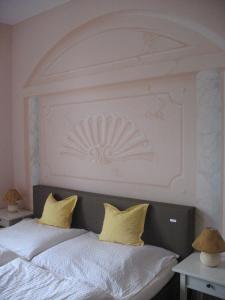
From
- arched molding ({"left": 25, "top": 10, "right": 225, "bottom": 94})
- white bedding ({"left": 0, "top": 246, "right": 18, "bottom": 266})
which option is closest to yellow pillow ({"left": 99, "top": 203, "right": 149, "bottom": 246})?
white bedding ({"left": 0, "top": 246, "right": 18, "bottom": 266})

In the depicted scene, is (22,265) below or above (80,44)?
below

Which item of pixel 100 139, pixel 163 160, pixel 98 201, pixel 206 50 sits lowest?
pixel 98 201

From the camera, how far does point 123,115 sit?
9.83 ft

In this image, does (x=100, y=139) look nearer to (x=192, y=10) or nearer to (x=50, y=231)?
(x=50, y=231)

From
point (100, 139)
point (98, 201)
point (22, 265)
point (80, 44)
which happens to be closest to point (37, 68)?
point (80, 44)

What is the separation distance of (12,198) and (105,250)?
5.74ft

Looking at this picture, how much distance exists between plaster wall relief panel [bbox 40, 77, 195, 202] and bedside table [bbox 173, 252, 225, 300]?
0.62m

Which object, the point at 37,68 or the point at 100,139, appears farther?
the point at 37,68

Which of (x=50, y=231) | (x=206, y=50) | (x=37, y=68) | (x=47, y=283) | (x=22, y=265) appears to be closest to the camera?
(x=47, y=283)

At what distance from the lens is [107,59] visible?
306 centimetres

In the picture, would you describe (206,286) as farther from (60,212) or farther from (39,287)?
(60,212)

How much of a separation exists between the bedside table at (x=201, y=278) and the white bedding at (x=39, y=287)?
0.60 m

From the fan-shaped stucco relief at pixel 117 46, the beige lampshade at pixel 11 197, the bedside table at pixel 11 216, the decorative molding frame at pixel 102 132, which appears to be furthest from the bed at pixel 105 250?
the fan-shaped stucco relief at pixel 117 46

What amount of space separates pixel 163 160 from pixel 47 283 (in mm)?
1402
